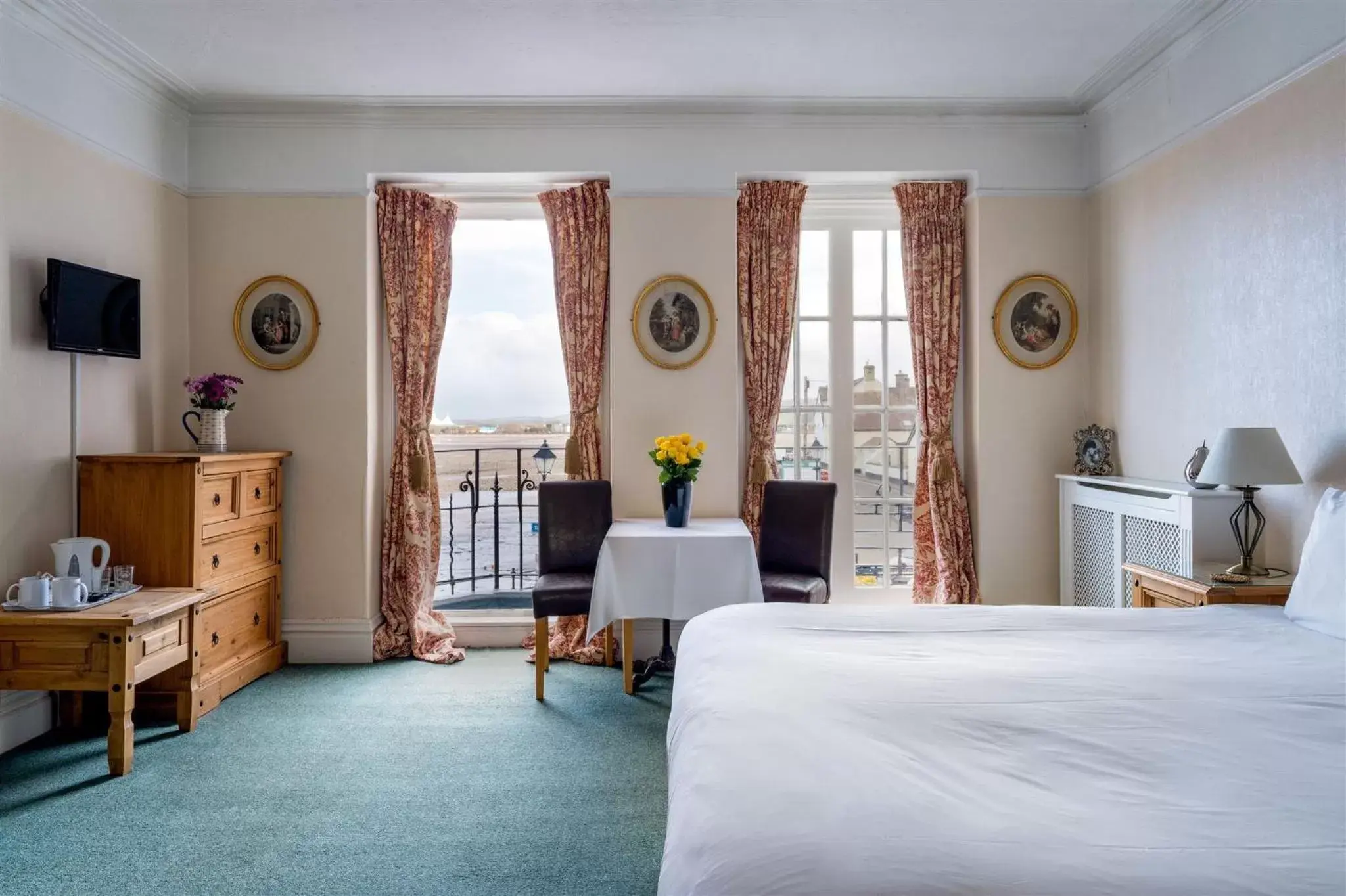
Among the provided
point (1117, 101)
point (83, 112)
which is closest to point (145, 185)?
point (83, 112)

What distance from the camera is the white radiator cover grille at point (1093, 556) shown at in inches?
157

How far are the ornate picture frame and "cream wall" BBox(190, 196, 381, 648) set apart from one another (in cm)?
Answer: 414

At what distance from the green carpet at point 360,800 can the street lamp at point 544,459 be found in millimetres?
1483

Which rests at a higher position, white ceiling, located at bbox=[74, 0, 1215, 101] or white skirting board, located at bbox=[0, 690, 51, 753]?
white ceiling, located at bbox=[74, 0, 1215, 101]

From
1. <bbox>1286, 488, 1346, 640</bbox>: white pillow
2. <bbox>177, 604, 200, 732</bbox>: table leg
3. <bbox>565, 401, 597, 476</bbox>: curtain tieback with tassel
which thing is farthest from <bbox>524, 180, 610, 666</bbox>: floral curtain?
<bbox>1286, 488, 1346, 640</bbox>: white pillow

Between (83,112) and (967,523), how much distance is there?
515cm

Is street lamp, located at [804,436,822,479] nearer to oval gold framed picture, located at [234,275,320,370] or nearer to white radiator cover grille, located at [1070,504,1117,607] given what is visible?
white radiator cover grille, located at [1070,504,1117,607]

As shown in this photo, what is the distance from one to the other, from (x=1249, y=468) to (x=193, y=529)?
441cm

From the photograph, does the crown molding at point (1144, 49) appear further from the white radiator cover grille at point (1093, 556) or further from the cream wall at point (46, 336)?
the cream wall at point (46, 336)

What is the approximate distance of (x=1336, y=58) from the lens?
283 cm

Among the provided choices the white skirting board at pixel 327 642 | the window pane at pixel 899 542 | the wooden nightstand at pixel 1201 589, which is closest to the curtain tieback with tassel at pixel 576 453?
the white skirting board at pixel 327 642

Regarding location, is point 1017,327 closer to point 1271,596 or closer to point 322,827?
point 1271,596

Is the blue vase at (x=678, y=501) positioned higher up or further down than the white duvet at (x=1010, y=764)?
higher up

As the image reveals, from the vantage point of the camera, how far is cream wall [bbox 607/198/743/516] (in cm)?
454
